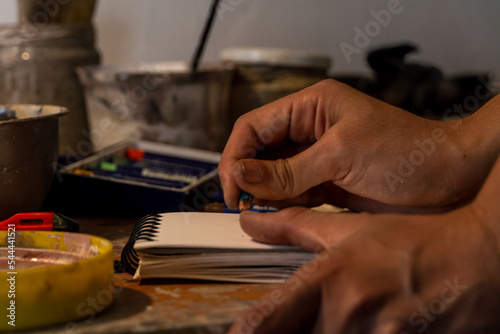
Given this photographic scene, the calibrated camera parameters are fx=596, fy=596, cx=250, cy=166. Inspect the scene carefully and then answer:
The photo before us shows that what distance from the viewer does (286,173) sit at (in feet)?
2.53

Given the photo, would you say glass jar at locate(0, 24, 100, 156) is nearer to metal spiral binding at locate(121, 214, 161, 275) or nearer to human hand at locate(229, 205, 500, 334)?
metal spiral binding at locate(121, 214, 161, 275)

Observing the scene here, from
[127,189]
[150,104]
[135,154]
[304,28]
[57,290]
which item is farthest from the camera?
[304,28]

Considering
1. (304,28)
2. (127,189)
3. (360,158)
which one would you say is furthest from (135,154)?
(304,28)

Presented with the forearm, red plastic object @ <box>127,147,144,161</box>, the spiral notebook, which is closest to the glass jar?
red plastic object @ <box>127,147,144,161</box>

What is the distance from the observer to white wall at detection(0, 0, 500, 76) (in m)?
2.01

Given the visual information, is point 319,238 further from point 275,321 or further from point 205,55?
point 205,55

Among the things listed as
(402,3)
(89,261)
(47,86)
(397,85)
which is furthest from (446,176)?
(402,3)

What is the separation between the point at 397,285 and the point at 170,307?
0.23 metres

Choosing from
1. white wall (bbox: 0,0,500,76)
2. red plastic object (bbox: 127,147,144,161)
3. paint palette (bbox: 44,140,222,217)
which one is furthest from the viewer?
white wall (bbox: 0,0,500,76)

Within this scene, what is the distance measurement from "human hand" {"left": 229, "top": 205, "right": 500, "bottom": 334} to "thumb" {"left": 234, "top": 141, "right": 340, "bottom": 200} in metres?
0.16

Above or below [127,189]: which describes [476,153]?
above

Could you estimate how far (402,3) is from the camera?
2238 millimetres

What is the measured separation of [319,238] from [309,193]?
217mm

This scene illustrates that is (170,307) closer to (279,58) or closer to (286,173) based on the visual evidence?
(286,173)
